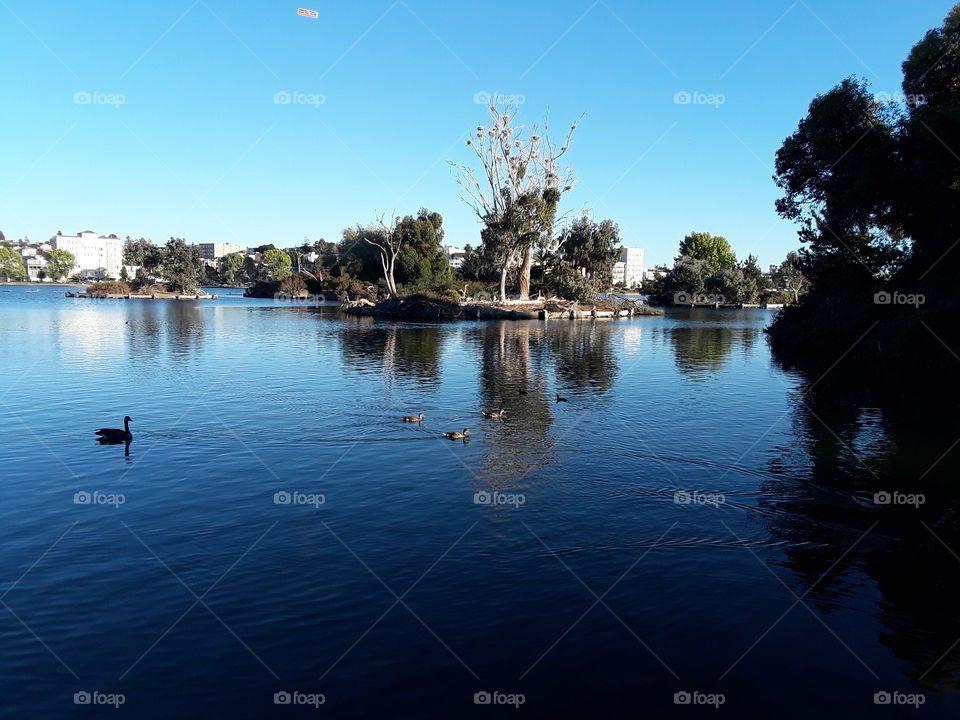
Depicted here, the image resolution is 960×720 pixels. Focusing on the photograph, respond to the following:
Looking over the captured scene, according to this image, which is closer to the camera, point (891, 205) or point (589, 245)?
point (891, 205)

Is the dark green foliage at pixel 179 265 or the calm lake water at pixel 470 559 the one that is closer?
the calm lake water at pixel 470 559

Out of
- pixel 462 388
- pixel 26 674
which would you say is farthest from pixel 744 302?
pixel 26 674

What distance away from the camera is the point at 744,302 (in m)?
154

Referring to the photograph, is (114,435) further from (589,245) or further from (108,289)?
(108,289)

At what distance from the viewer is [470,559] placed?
45.7 feet

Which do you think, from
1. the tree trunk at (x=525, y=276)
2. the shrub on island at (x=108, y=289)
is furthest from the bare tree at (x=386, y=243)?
the shrub on island at (x=108, y=289)

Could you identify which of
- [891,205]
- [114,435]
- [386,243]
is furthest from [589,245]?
→ [114,435]

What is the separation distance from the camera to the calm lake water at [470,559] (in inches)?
391

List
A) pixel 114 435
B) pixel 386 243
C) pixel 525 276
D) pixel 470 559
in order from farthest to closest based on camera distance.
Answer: pixel 386 243 < pixel 525 276 < pixel 114 435 < pixel 470 559

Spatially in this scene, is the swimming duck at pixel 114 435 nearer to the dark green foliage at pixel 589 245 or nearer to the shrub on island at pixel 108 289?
the dark green foliage at pixel 589 245

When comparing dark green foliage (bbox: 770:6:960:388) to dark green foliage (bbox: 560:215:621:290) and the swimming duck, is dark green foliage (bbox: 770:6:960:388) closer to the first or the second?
the swimming duck

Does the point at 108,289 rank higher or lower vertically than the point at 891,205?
lower

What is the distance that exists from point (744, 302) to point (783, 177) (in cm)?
10811

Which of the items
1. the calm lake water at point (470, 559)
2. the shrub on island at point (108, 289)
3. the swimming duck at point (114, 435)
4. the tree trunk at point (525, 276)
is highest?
the tree trunk at point (525, 276)
